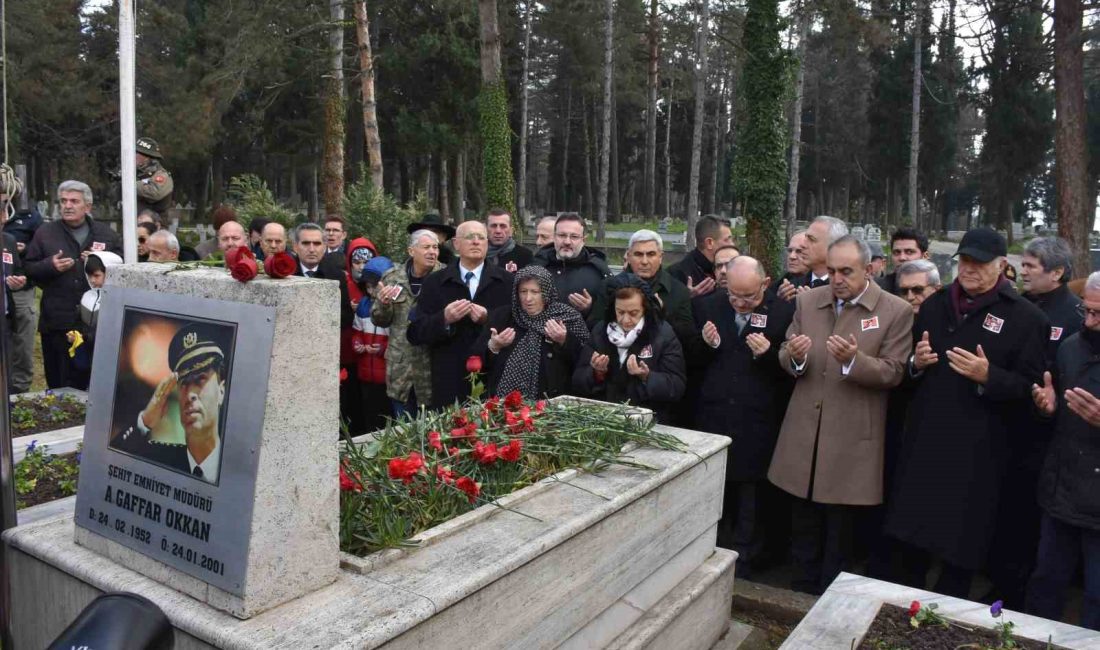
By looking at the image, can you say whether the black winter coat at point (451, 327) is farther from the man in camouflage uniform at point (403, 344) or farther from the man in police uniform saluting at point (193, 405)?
the man in police uniform saluting at point (193, 405)

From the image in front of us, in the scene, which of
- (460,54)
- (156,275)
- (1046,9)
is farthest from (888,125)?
(156,275)

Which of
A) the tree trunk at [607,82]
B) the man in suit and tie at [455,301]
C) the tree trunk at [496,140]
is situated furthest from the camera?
the tree trunk at [607,82]

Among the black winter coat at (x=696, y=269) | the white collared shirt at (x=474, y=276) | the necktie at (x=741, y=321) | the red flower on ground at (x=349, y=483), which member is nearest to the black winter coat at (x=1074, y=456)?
the necktie at (x=741, y=321)

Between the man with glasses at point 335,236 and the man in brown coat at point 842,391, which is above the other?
the man with glasses at point 335,236

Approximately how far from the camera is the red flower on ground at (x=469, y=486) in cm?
300

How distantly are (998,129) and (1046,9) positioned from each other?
26174 millimetres

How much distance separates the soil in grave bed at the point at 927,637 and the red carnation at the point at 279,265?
7.33 ft

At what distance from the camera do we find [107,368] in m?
2.64

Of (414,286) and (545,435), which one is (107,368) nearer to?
(545,435)

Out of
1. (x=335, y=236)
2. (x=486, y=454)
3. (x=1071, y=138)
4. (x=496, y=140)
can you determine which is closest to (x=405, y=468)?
(x=486, y=454)

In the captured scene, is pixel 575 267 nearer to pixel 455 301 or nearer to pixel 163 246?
pixel 455 301

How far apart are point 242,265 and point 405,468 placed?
3.24 feet

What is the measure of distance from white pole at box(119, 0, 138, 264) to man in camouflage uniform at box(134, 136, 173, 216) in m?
4.74

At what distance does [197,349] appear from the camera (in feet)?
7.77
